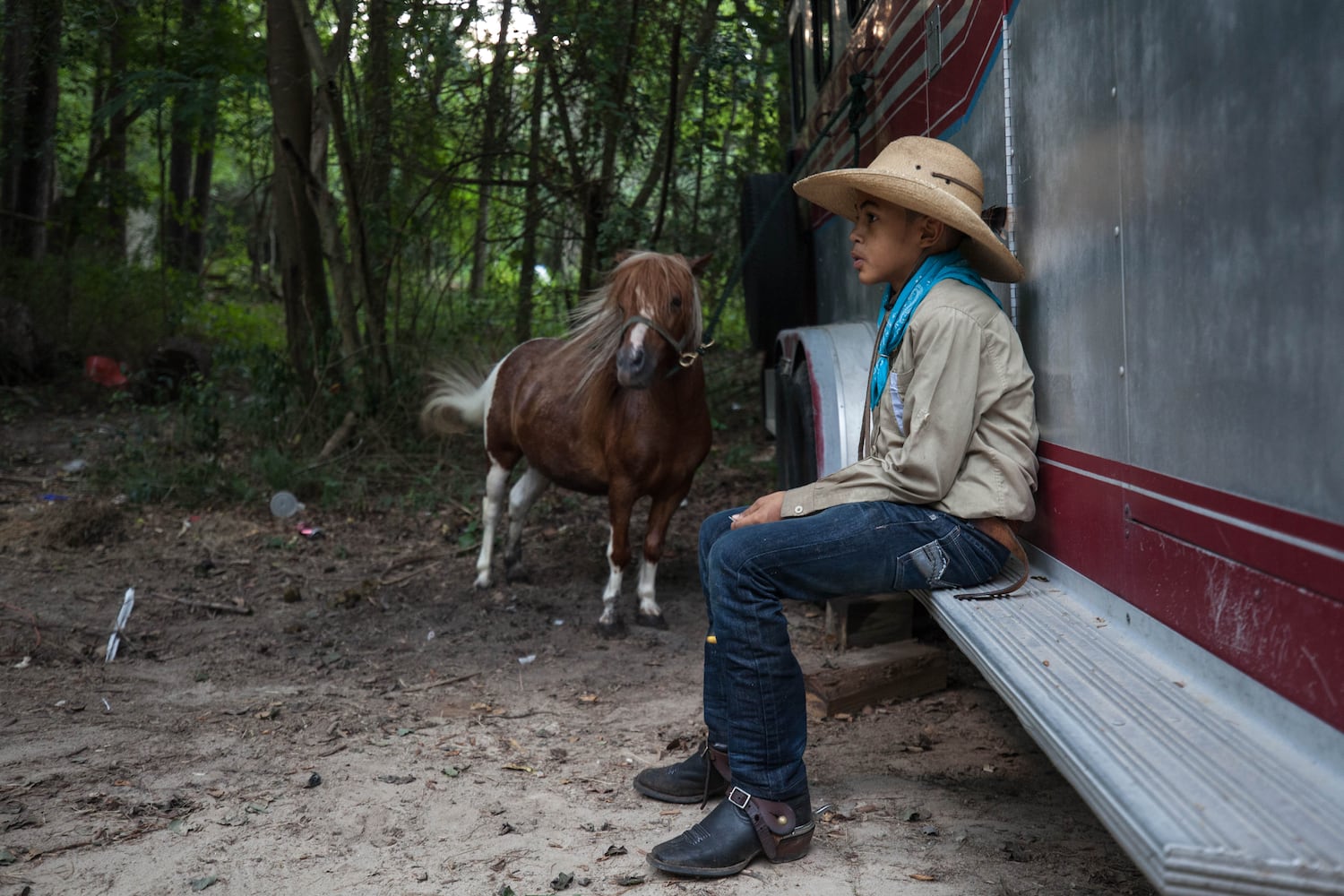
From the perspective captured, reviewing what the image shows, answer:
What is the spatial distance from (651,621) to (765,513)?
8.32ft

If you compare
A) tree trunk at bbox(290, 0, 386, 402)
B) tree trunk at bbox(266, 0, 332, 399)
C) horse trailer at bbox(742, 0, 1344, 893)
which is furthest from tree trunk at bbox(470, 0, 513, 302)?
horse trailer at bbox(742, 0, 1344, 893)

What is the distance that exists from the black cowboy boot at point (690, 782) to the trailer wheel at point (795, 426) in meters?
1.41

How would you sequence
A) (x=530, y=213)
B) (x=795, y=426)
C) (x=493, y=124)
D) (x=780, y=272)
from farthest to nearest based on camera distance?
(x=530, y=213) → (x=493, y=124) → (x=780, y=272) → (x=795, y=426)

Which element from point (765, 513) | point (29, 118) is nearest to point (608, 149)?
point (765, 513)

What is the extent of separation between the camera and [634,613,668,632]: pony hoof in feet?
16.9

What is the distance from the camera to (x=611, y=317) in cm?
503

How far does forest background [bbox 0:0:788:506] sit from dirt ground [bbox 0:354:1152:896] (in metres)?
1.62

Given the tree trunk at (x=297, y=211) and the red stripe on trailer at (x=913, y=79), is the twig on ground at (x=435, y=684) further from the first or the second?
the tree trunk at (x=297, y=211)

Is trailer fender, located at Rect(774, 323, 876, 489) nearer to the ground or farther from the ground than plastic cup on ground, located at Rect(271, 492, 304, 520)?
farther from the ground

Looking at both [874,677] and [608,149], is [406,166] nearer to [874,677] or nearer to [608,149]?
[608,149]

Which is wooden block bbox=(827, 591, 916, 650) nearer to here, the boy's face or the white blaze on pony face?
the white blaze on pony face

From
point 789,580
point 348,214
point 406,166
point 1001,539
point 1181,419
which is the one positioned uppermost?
point 406,166

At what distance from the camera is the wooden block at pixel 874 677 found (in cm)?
390

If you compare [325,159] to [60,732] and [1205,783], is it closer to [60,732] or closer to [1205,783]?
[60,732]
